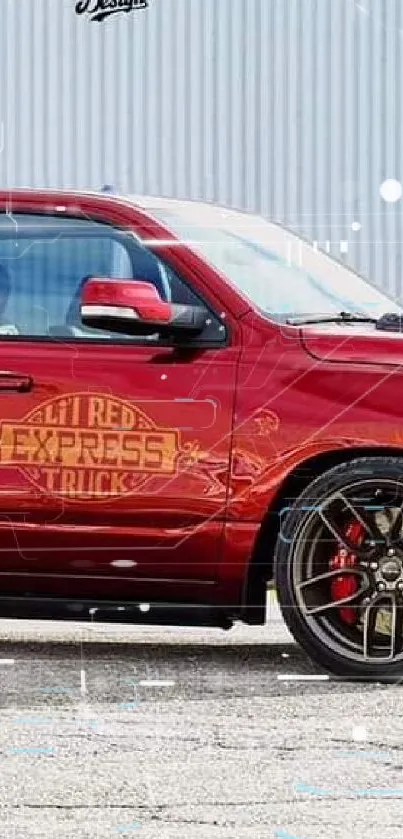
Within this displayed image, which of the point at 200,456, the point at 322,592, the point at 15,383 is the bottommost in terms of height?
the point at 322,592

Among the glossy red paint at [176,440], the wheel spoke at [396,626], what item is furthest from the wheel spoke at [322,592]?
the glossy red paint at [176,440]

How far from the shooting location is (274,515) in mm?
6777

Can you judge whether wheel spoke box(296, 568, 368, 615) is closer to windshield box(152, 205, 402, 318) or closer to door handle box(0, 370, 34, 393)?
windshield box(152, 205, 402, 318)

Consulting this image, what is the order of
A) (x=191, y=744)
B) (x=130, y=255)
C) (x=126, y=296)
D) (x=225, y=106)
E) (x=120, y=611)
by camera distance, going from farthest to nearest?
(x=225, y=106), (x=130, y=255), (x=120, y=611), (x=126, y=296), (x=191, y=744)

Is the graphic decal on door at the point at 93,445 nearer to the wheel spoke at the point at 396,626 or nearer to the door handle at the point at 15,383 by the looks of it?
the door handle at the point at 15,383

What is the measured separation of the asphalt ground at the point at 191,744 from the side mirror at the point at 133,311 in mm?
1148

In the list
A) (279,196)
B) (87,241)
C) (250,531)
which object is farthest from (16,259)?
(279,196)

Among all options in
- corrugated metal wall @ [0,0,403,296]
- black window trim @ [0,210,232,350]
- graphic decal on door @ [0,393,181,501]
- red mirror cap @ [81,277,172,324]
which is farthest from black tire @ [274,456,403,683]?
corrugated metal wall @ [0,0,403,296]

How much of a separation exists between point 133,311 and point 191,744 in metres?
1.66

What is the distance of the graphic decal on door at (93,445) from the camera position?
6766 mm

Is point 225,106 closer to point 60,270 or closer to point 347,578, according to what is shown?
point 60,270

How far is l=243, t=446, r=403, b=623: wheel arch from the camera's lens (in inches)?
265

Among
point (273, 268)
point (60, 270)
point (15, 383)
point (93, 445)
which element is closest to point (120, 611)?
point (93, 445)

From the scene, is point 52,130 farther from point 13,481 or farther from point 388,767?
point 388,767
